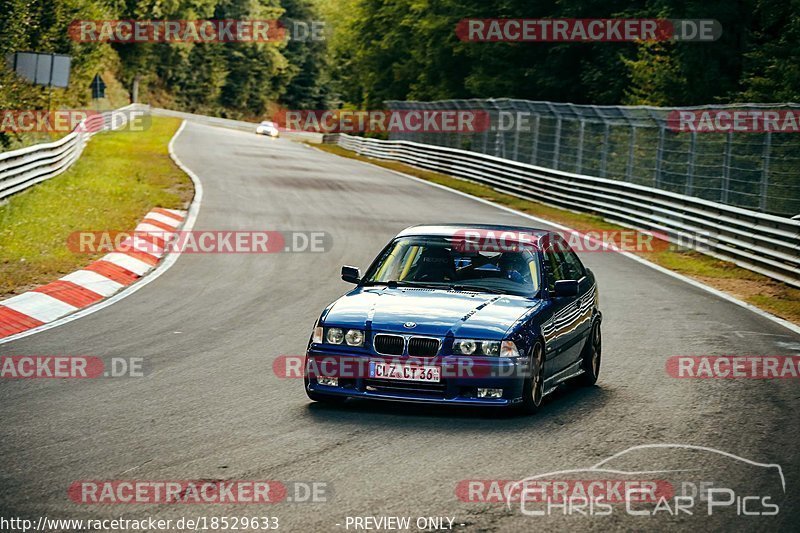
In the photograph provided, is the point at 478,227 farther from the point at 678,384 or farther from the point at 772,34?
the point at 772,34

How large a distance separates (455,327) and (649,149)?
20281mm

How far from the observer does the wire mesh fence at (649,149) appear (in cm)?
2058

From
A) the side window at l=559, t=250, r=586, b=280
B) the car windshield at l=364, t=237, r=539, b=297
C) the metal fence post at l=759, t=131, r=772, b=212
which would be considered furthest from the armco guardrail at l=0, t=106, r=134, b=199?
the metal fence post at l=759, t=131, r=772, b=212

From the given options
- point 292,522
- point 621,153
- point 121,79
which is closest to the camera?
point 292,522

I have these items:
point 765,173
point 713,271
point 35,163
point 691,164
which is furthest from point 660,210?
point 35,163

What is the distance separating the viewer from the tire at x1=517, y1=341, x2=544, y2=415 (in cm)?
847

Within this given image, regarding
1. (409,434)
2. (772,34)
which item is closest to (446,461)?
(409,434)

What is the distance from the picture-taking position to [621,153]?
29297mm

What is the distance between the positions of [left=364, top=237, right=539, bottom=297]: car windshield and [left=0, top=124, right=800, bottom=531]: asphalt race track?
Result: 3.42 feet

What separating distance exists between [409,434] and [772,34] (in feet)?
114

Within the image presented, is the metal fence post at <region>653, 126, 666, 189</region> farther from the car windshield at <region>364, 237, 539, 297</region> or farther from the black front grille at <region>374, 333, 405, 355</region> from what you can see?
the black front grille at <region>374, 333, 405, 355</region>

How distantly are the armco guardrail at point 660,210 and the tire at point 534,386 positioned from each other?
34.4 ft

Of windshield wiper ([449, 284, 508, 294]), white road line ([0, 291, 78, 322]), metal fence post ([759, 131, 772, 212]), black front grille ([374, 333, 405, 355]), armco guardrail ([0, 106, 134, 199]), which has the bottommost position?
white road line ([0, 291, 78, 322])

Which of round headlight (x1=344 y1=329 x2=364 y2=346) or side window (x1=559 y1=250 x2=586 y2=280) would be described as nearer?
round headlight (x1=344 y1=329 x2=364 y2=346)
